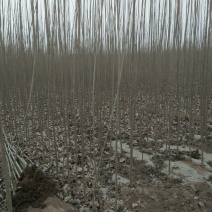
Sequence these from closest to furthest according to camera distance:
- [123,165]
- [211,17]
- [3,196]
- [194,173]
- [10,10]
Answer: [3,196] < [211,17] < [194,173] < [123,165] < [10,10]

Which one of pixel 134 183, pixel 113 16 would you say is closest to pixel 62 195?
pixel 134 183

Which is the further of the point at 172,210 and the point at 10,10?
the point at 10,10

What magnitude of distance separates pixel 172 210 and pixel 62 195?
2.26ft

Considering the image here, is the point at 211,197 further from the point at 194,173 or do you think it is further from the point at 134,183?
the point at 134,183

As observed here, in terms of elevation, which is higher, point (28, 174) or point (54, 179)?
point (28, 174)

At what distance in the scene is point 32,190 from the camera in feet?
4.49

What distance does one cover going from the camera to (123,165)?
1.86 metres

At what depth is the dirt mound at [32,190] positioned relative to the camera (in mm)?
1319

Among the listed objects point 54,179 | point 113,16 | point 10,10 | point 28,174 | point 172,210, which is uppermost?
point 10,10

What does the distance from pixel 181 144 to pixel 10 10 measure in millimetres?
1921

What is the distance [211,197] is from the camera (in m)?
1.50

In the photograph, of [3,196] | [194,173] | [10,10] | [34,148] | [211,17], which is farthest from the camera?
[34,148]

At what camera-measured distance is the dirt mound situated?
132 centimetres

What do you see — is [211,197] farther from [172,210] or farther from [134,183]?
[134,183]
